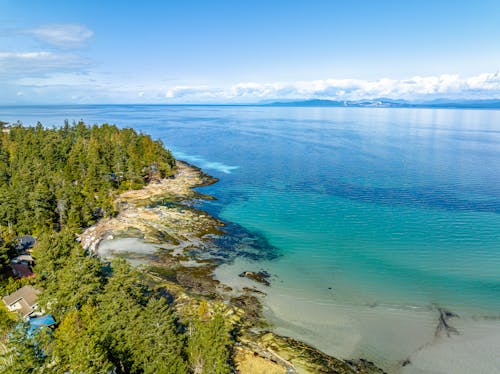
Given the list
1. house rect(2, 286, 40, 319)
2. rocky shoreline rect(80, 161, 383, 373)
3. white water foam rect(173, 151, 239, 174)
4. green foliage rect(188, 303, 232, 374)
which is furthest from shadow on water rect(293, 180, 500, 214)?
house rect(2, 286, 40, 319)

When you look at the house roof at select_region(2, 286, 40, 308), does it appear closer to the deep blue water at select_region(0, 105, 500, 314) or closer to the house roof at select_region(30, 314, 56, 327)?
the house roof at select_region(30, 314, 56, 327)

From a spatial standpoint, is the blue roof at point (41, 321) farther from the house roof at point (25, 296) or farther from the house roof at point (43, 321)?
the house roof at point (25, 296)

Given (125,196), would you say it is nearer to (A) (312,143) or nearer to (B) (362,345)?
(B) (362,345)

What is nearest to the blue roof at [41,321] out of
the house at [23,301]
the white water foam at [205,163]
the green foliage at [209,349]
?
the house at [23,301]

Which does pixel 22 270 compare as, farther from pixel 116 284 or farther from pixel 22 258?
pixel 116 284

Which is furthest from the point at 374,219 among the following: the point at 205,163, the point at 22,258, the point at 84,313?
the point at 205,163
